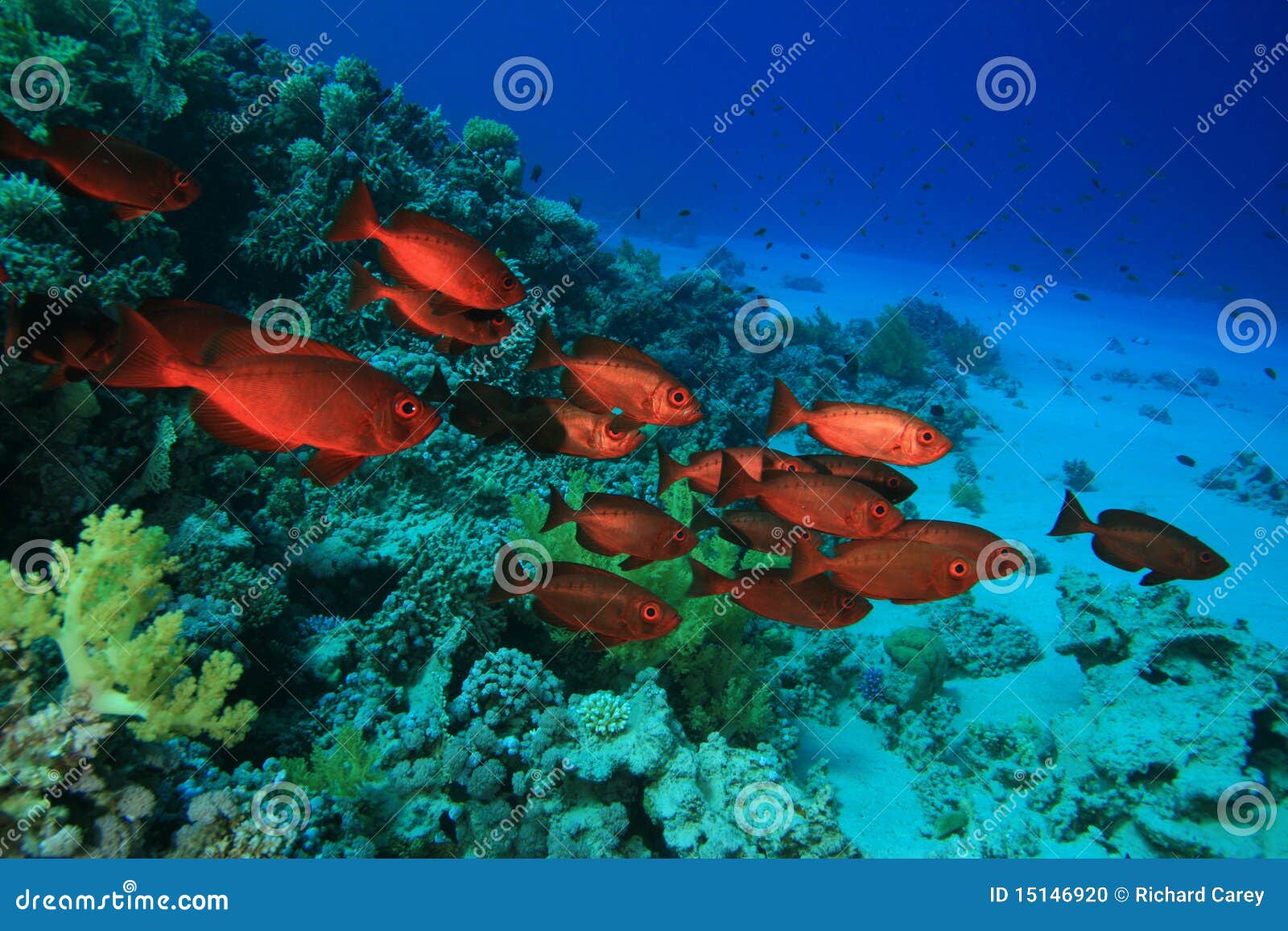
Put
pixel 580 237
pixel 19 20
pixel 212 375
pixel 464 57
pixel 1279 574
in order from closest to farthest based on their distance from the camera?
pixel 212 375 → pixel 19 20 → pixel 1279 574 → pixel 580 237 → pixel 464 57

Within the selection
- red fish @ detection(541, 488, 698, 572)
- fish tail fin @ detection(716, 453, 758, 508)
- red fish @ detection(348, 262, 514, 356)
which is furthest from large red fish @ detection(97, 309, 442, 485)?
fish tail fin @ detection(716, 453, 758, 508)

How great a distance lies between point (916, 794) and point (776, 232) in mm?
65368

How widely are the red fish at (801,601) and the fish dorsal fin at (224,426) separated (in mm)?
2469

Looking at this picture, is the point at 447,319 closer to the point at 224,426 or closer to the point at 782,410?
the point at 224,426

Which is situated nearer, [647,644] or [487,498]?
[647,644]

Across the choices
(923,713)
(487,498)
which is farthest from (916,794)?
(487,498)

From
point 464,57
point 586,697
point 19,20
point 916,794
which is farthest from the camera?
point 464,57

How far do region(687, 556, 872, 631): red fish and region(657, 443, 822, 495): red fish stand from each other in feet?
2.16

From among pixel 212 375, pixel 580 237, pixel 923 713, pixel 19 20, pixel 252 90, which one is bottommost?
pixel 212 375

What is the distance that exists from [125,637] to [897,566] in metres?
4.36

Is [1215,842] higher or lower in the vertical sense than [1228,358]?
lower

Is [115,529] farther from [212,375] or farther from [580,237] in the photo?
[580,237]

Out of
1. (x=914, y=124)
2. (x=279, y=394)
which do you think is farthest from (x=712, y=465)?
(x=914, y=124)

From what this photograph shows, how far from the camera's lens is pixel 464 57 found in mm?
125062
